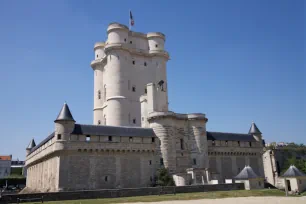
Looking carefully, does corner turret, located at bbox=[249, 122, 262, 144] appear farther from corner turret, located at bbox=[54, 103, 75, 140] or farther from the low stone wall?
corner turret, located at bbox=[54, 103, 75, 140]

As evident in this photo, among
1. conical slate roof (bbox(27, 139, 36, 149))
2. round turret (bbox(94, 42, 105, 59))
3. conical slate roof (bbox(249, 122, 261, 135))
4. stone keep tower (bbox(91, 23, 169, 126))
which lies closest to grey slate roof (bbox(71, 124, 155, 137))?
stone keep tower (bbox(91, 23, 169, 126))

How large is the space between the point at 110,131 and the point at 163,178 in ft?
23.7

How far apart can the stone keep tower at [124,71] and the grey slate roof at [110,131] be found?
753cm

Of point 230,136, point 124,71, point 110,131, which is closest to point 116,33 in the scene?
point 124,71

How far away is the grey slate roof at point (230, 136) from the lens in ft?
127

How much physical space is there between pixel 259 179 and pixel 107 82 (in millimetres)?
23133

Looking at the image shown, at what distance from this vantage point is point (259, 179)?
99.4ft

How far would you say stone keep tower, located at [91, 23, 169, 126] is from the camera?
1623 inches

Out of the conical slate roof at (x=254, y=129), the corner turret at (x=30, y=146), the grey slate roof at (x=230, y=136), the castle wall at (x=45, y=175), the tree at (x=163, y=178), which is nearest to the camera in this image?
the castle wall at (x=45, y=175)

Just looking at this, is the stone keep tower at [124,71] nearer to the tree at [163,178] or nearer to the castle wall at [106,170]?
the castle wall at [106,170]

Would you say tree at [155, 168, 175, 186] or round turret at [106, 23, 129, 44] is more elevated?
round turret at [106, 23, 129, 44]

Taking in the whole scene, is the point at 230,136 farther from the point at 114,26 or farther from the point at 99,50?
the point at 99,50

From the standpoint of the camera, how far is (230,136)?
4044 cm

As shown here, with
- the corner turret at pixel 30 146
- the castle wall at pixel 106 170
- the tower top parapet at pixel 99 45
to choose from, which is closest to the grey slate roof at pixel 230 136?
the castle wall at pixel 106 170
